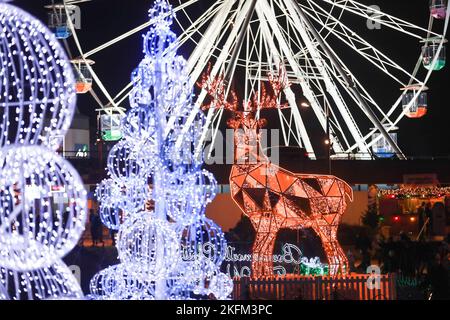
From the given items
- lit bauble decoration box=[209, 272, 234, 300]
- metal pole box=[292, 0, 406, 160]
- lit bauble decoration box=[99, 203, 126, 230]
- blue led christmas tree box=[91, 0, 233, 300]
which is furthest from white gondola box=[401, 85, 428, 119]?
blue led christmas tree box=[91, 0, 233, 300]

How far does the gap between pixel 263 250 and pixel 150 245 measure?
4.25 m

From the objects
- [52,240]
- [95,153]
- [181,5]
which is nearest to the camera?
[52,240]

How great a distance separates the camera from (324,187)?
1511 centimetres

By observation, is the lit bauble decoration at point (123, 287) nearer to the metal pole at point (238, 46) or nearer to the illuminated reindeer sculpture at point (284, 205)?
the illuminated reindeer sculpture at point (284, 205)

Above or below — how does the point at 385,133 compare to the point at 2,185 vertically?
above

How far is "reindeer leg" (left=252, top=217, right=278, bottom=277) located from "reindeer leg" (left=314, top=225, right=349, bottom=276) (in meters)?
0.86

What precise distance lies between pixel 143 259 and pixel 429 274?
13.8 feet

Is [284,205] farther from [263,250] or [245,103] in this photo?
[245,103]

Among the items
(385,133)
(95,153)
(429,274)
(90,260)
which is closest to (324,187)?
(429,274)

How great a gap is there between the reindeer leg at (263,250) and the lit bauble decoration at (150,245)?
4031 millimetres

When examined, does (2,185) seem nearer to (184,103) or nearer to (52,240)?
(52,240)

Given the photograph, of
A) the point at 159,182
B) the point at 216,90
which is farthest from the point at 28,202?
the point at 216,90

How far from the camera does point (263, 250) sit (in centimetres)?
1473
